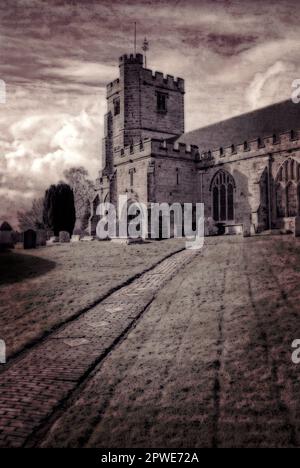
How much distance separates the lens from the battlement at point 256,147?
78.1 ft

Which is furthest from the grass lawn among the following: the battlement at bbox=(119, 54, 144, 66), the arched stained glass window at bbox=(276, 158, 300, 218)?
the battlement at bbox=(119, 54, 144, 66)

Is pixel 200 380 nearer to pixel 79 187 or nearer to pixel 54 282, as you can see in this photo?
pixel 54 282

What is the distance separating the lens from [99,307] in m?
9.84

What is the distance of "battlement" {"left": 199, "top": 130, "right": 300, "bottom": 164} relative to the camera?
23.8m

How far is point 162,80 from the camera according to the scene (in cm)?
3809

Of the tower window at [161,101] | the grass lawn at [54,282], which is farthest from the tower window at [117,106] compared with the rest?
the grass lawn at [54,282]

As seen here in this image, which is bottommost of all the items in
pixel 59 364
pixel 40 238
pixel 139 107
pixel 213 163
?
pixel 59 364

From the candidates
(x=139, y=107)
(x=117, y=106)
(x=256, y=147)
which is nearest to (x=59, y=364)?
(x=256, y=147)

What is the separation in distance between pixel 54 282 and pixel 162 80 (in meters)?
31.2

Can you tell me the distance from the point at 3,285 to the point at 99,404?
8.53 metres

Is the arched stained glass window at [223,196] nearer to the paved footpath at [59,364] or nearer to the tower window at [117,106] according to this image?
the tower window at [117,106]

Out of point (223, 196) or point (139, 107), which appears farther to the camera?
point (139, 107)
